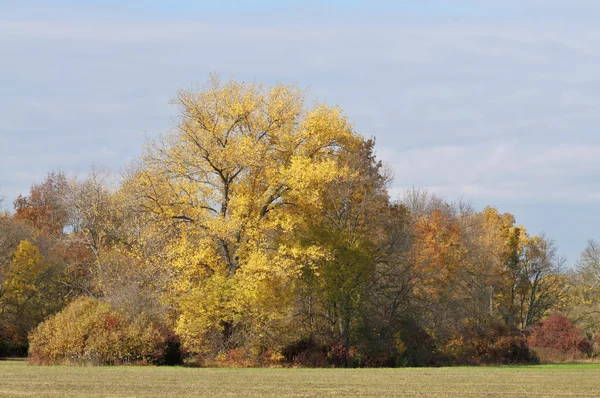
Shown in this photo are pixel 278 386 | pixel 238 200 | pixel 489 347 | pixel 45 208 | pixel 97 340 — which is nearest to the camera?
pixel 278 386

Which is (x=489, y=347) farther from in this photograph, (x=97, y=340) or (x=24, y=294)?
(x=24, y=294)

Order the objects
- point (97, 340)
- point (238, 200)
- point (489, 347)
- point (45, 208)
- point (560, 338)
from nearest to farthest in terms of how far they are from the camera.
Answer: point (97, 340), point (238, 200), point (489, 347), point (560, 338), point (45, 208)

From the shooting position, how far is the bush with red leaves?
192 ft

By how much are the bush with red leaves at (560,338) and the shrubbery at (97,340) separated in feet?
107

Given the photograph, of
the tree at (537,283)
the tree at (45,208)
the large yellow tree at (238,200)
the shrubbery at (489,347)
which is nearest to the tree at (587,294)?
the tree at (537,283)

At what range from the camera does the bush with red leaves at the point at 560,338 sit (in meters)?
58.6

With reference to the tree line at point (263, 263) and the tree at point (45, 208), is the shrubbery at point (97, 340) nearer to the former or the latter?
the tree line at point (263, 263)

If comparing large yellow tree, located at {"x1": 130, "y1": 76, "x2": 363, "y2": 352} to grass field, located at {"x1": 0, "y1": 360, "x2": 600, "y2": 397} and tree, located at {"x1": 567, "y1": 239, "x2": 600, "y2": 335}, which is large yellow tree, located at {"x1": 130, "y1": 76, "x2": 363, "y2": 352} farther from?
tree, located at {"x1": 567, "y1": 239, "x2": 600, "y2": 335}

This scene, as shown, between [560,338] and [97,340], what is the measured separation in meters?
36.5

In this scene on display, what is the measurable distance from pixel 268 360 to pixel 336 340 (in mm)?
4492

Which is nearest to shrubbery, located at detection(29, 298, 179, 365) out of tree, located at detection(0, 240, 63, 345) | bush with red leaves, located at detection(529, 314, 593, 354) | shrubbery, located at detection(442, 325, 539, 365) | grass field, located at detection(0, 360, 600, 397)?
grass field, located at detection(0, 360, 600, 397)

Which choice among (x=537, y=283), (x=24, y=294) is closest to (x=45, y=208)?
(x=24, y=294)

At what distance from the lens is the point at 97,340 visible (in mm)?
36625

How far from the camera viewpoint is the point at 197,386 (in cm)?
2267
